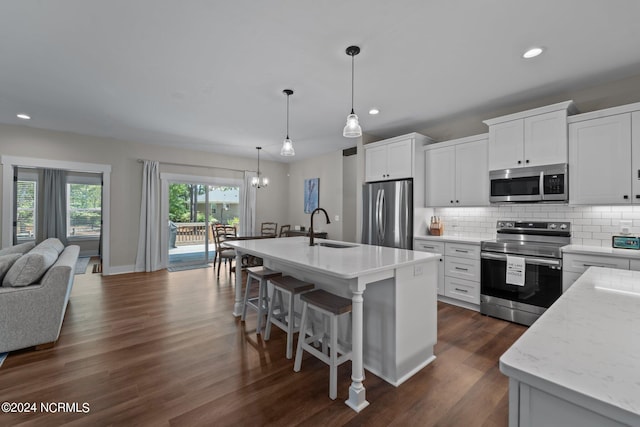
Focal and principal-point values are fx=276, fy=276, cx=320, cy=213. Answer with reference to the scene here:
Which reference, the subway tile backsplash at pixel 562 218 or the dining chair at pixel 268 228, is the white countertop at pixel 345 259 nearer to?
the subway tile backsplash at pixel 562 218

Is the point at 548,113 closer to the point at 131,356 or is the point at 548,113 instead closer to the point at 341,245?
the point at 341,245

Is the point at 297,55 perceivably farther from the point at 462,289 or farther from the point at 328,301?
the point at 462,289

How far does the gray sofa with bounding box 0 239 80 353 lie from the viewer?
2371 millimetres

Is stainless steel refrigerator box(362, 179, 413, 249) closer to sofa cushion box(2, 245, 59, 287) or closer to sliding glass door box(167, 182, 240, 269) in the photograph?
sliding glass door box(167, 182, 240, 269)

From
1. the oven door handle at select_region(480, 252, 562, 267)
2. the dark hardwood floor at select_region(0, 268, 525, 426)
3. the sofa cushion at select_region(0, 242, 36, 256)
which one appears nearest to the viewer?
the dark hardwood floor at select_region(0, 268, 525, 426)

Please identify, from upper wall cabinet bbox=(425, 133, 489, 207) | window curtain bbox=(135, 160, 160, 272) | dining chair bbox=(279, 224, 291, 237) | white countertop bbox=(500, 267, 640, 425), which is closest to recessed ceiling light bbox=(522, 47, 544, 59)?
upper wall cabinet bbox=(425, 133, 489, 207)

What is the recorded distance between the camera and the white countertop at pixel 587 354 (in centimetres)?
58

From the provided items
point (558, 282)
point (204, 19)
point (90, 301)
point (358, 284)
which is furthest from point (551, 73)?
point (90, 301)

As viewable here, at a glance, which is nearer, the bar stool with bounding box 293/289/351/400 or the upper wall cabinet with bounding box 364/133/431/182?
the bar stool with bounding box 293/289/351/400

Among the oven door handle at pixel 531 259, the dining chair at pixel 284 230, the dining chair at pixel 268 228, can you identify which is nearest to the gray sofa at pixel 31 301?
the oven door handle at pixel 531 259

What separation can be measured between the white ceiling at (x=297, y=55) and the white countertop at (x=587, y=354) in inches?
77.5

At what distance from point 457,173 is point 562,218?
1293 millimetres

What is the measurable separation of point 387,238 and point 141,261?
486 centimetres

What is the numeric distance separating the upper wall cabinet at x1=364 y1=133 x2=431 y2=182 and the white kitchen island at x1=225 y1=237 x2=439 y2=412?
2.20 metres
